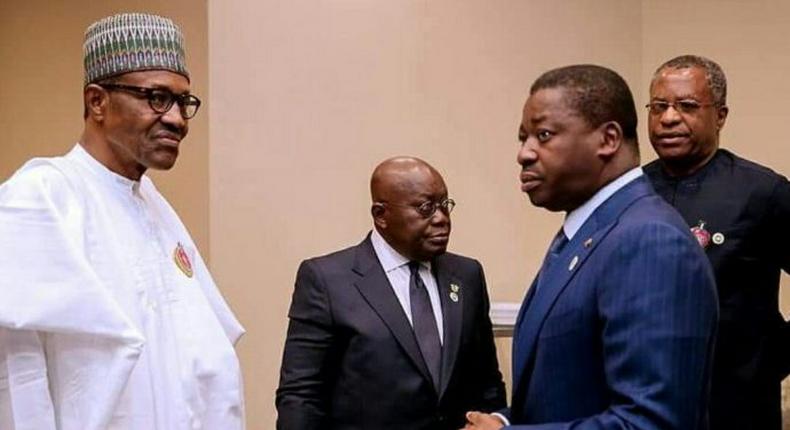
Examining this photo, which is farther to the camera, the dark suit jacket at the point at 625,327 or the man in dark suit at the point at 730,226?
the man in dark suit at the point at 730,226

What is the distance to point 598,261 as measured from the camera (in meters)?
1.50

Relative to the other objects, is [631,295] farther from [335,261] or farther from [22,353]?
[335,261]

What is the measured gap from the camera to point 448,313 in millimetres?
2512

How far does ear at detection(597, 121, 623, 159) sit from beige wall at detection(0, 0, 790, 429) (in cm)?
198

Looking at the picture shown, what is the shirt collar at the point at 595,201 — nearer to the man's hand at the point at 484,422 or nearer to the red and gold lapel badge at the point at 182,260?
the man's hand at the point at 484,422

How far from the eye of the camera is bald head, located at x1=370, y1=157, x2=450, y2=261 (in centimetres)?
253

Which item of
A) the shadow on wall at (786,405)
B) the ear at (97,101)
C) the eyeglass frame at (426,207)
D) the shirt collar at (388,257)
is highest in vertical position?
the ear at (97,101)

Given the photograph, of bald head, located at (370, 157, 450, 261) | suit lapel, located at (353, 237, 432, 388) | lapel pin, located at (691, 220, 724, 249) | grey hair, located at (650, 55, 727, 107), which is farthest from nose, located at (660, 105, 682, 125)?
suit lapel, located at (353, 237, 432, 388)

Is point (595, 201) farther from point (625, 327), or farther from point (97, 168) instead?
point (97, 168)

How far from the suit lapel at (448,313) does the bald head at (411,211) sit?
7 cm

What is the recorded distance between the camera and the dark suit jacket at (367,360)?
7.90 feet

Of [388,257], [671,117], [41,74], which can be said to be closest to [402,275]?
[388,257]

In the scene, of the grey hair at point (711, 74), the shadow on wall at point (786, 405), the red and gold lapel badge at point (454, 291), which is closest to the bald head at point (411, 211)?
the red and gold lapel badge at point (454, 291)

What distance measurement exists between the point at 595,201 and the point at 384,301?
3.18 ft
